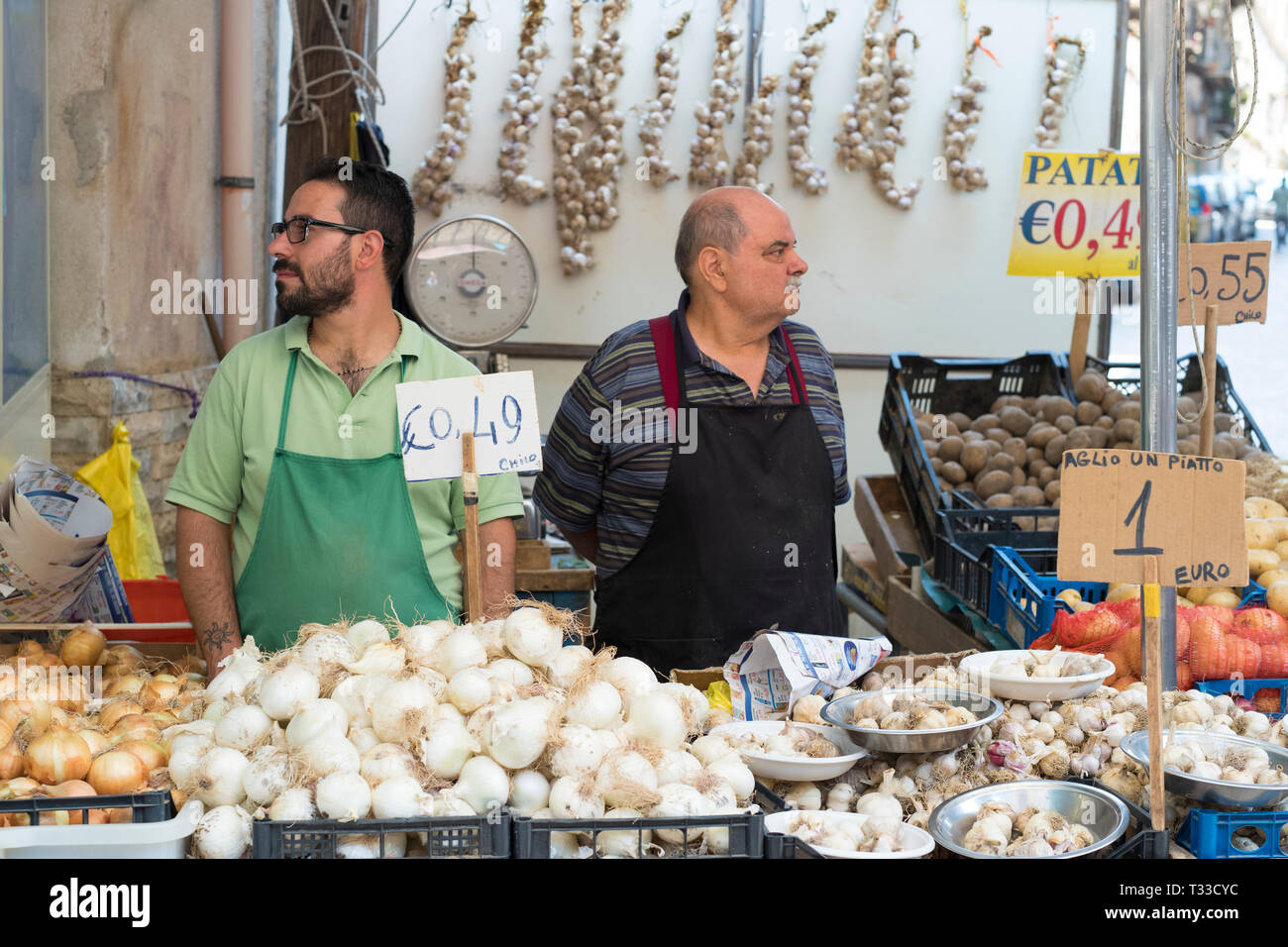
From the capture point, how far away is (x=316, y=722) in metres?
1.62

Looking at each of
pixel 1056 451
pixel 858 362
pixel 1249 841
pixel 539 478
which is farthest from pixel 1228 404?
pixel 1249 841

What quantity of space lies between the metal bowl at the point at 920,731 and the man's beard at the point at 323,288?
1.41 m

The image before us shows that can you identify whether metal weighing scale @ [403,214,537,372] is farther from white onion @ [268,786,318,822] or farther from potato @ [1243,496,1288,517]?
white onion @ [268,786,318,822]

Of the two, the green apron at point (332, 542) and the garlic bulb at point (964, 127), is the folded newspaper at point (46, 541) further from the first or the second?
the garlic bulb at point (964, 127)

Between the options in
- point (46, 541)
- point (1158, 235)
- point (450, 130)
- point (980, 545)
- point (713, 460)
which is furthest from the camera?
point (450, 130)

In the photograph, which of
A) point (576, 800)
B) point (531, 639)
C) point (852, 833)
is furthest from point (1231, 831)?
point (531, 639)

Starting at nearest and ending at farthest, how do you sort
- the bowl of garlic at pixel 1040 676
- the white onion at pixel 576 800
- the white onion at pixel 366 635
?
the white onion at pixel 576 800, the white onion at pixel 366 635, the bowl of garlic at pixel 1040 676

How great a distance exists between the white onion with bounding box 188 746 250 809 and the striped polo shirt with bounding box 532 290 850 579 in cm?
144

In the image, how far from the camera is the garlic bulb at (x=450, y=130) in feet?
20.4

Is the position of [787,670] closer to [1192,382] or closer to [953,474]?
[953,474]

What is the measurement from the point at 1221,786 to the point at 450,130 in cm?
Answer: 543

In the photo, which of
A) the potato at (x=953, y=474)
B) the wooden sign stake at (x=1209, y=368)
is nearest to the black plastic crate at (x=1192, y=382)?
the potato at (x=953, y=474)

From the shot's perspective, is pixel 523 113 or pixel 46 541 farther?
pixel 523 113

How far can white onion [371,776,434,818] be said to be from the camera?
1.52 meters
